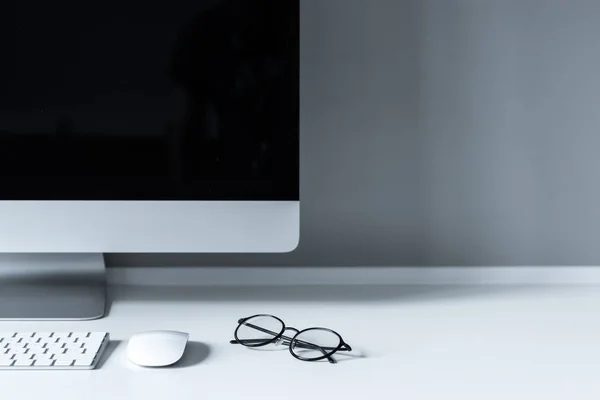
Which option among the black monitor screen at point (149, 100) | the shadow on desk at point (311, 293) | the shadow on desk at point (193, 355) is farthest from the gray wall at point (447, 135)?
the shadow on desk at point (193, 355)

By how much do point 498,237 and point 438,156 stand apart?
18cm

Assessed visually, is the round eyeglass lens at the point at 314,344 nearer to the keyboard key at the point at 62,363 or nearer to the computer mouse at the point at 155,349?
the computer mouse at the point at 155,349

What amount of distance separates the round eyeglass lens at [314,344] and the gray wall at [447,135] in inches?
10.6

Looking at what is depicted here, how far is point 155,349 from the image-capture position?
0.56 m

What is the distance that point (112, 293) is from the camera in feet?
2.70

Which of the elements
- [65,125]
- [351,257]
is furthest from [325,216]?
[65,125]

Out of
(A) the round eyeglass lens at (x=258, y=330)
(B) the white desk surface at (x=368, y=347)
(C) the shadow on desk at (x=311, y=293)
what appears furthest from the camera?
(C) the shadow on desk at (x=311, y=293)

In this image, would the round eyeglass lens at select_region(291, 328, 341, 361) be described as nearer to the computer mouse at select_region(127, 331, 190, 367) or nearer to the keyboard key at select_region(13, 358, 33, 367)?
the computer mouse at select_region(127, 331, 190, 367)

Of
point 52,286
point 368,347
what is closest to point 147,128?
point 52,286

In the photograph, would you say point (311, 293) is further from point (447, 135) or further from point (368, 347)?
point (447, 135)

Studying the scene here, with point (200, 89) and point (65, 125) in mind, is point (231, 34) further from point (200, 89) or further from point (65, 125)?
point (65, 125)

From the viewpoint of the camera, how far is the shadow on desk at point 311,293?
31.4 inches

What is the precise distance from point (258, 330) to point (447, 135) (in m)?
0.47

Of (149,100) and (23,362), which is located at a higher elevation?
(149,100)
